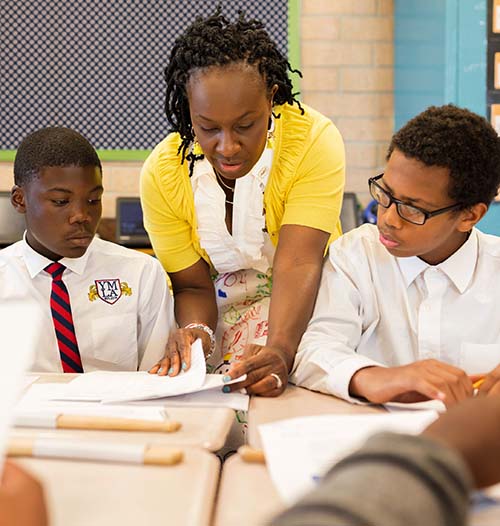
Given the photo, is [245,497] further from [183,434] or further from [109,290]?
[109,290]

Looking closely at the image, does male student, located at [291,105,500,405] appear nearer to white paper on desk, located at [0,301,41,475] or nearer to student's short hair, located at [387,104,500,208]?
student's short hair, located at [387,104,500,208]

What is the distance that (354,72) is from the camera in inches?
134

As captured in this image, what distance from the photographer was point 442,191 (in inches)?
53.6

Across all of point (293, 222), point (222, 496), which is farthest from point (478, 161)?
point (222, 496)

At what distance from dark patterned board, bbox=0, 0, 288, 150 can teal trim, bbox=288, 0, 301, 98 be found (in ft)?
0.08

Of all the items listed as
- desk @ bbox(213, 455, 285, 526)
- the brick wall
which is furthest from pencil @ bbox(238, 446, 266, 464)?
the brick wall

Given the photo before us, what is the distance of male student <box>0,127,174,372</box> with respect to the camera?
1.63 m

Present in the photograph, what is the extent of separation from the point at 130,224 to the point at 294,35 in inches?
45.4

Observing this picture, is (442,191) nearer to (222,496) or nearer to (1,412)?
(222,496)

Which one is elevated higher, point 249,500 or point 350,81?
point 350,81

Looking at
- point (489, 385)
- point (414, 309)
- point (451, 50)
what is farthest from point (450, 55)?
point (489, 385)

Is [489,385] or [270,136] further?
[270,136]

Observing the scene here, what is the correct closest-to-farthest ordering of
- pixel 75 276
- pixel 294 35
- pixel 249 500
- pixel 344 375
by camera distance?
pixel 249 500, pixel 344 375, pixel 75 276, pixel 294 35

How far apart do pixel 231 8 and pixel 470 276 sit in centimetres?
232
